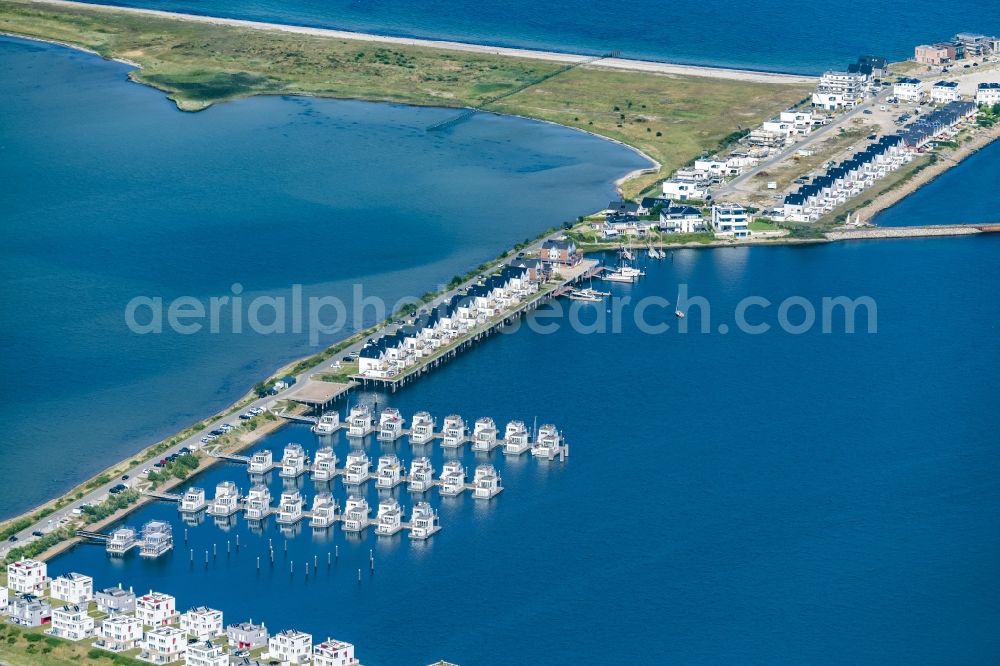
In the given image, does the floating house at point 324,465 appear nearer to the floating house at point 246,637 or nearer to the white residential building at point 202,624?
the white residential building at point 202,624

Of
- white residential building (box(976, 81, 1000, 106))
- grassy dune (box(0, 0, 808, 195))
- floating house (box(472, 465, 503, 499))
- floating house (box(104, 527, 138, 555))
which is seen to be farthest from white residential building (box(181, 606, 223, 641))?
white residential building (box(976, 81, 1000, 106))

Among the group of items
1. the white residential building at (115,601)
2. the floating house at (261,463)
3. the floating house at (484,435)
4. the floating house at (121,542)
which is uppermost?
the floating house at (484,435)

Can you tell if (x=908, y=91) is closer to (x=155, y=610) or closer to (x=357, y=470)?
(x=357, y=470)

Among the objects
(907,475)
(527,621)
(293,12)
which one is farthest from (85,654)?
(293,12)

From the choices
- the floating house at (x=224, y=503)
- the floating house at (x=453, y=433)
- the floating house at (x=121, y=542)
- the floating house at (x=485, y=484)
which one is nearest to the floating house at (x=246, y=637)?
the floating house at (x=121, y=542)

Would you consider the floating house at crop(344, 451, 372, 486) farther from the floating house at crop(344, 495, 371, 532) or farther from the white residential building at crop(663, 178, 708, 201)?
the white residential building at crop(663, 178, 708, 201)

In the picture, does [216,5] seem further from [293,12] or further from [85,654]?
[85,654]
